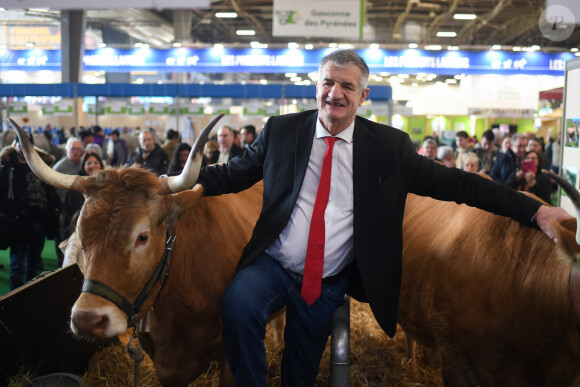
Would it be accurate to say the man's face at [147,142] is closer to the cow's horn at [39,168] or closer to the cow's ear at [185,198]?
the cow's horn at [39,168]

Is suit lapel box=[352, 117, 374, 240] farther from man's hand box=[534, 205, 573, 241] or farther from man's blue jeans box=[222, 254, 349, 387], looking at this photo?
man's hand box=[534, 205, 573, 241]

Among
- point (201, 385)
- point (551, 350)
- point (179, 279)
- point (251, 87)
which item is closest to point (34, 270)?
point (201, 385)

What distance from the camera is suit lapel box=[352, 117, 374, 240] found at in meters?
2.29

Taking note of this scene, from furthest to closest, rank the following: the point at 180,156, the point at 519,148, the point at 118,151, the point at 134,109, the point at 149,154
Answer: the point at 134,109 < the point at 118,151 < the point at 149,154 < the point at 519,148 < the point at 180,156

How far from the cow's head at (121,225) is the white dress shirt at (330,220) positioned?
45 centimetres

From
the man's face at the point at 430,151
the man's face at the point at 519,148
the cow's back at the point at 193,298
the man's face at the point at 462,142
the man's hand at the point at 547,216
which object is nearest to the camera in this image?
the man's hand at the point at 547,216

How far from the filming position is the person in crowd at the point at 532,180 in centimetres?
634

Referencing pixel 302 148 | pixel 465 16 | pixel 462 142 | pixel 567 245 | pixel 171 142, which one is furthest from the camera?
pixel 465 16

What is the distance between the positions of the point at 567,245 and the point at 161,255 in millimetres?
1679

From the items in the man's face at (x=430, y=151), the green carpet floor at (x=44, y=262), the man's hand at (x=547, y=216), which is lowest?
the green carpet floor at (x=44, y=262)

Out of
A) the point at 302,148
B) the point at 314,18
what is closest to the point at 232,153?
the point at 314,18

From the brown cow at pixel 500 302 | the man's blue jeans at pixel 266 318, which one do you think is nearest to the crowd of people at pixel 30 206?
the man's blue jeans at pixel 266 318

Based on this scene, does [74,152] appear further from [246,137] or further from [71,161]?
[246,137]

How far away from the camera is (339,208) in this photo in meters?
2.34
